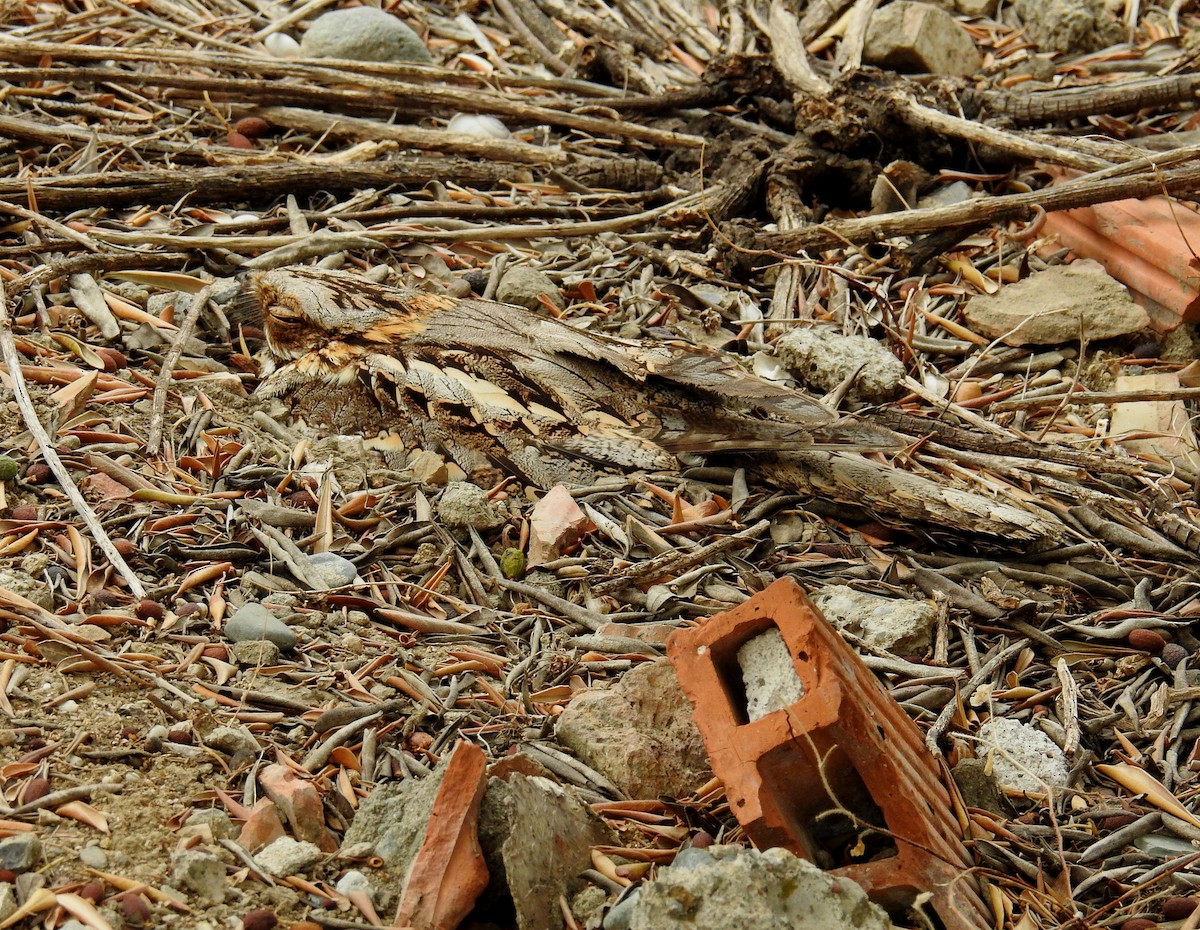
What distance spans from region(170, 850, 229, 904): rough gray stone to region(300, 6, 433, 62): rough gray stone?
13.0 ft

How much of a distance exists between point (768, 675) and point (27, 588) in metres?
1.64

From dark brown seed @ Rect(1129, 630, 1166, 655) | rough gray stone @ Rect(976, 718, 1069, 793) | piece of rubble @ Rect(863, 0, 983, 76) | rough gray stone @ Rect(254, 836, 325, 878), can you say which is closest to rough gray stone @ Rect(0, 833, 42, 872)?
rough gray stone @ Rect(254, 836, 325, 878)

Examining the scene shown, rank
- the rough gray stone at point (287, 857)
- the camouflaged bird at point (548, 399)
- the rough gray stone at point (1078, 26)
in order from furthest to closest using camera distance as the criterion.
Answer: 1. the rough gray stone at point (1078, 26)
2. the camouflaged bird at point (548, 399)
3. the rough gray stone at point (287, 857)

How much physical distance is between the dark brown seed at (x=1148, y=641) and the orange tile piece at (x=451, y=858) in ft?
5.53

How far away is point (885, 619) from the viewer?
9.20ft

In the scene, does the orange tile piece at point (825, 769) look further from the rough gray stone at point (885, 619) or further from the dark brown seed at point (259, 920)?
the dark brown seed at point (259, 920)

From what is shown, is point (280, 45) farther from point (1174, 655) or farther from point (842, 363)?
point (1174, 655)

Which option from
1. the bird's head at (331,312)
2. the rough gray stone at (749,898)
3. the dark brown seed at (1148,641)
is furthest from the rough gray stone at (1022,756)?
the bird's head at (331,312)

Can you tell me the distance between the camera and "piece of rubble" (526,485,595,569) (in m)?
3.12

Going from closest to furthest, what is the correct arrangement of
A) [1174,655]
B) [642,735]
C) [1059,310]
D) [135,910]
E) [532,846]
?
[135,910]
[532,846]
[642,735]
[1174,655]
[1059,310]

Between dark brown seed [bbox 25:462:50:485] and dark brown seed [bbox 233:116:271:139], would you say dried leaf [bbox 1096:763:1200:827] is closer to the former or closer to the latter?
dark brown seed [bbox 25:462:50:485]

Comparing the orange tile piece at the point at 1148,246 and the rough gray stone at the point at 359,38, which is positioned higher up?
the rough gray stone at the point at 359,38

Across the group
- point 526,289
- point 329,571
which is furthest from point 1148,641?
point 526,289

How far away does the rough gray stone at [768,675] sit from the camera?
2.07m
